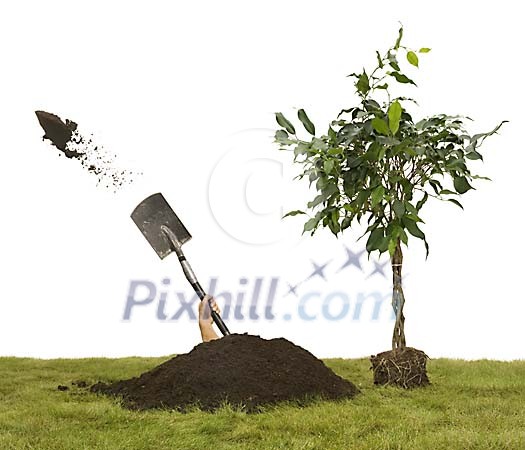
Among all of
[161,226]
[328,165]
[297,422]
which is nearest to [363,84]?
[328,165]

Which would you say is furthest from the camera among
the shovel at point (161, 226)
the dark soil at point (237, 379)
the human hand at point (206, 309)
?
the shovel at point (161, 226)

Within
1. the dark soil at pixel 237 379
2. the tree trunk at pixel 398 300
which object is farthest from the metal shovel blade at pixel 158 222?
the tree trunk at pixel 398 300

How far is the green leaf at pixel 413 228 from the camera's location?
14.4 feet

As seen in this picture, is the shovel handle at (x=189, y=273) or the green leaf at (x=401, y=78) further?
the shovel handle at (x=189, y=273)

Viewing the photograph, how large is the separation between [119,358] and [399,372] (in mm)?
2373

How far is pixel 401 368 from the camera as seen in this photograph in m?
4.65

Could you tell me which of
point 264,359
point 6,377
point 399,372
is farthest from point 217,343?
point 6,377

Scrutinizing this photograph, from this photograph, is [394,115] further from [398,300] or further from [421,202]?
[398,300]

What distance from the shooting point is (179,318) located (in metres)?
5.22

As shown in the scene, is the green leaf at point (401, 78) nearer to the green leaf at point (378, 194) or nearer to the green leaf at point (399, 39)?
the green leaf at point (399, 39)

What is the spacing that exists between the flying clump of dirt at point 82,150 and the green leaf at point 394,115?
1.79 metres

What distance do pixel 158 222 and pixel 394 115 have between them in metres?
1.76

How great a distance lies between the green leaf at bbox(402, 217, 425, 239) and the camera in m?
4.40

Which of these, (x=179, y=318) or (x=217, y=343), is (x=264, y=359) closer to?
(x=217, y=343)
